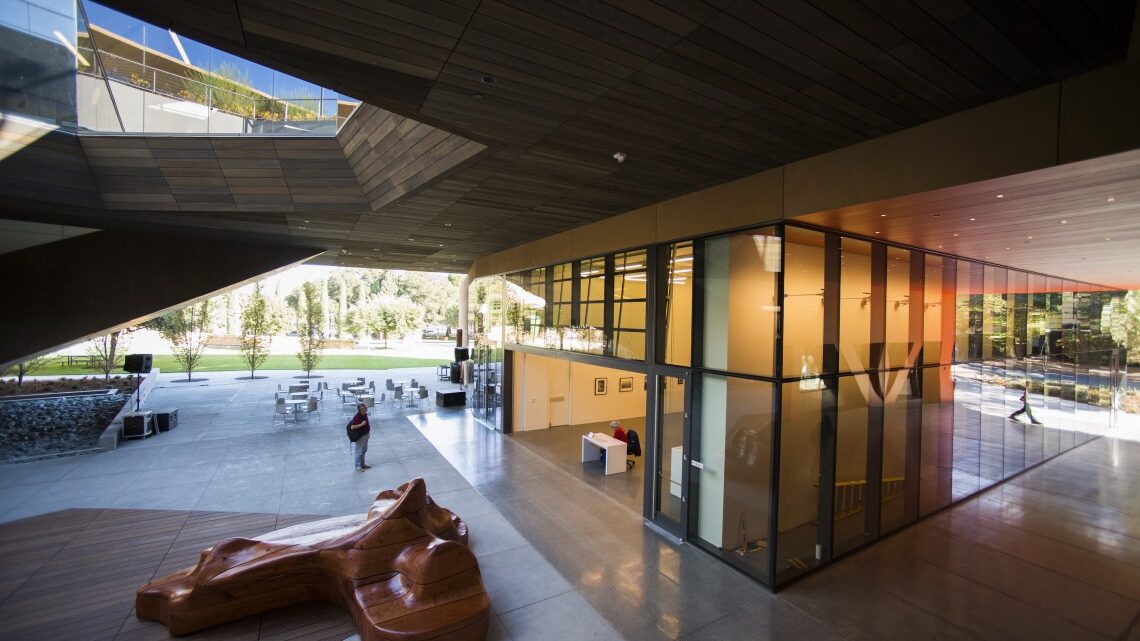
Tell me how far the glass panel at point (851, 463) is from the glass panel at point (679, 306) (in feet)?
7.27

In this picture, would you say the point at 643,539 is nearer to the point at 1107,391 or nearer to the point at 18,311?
the point at 18,311

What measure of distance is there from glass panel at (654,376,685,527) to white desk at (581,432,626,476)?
248cm

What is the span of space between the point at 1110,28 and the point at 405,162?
7.24 m

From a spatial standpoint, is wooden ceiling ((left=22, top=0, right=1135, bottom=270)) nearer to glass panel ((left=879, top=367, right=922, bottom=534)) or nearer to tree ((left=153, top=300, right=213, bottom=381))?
glass panel ((left=879, top=367, right=922, bottom=534))

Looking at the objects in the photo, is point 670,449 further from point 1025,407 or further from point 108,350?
point 108,350

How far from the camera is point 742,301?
601 cm

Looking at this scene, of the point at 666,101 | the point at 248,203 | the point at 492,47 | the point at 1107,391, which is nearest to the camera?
the point at 492,47

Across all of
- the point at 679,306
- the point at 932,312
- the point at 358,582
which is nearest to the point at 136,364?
the point at 358,582

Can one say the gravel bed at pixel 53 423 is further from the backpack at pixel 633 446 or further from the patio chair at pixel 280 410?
the backpack at pixel 633 446

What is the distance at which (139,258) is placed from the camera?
11352mm

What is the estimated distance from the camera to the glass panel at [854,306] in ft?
20.4

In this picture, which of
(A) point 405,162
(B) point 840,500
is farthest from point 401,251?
(B) point 840,500

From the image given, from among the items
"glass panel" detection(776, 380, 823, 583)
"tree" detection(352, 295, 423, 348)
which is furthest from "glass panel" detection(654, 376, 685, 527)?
"tree" detection(352, 295, 423, 348)

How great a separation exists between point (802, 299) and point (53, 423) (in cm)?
1939
